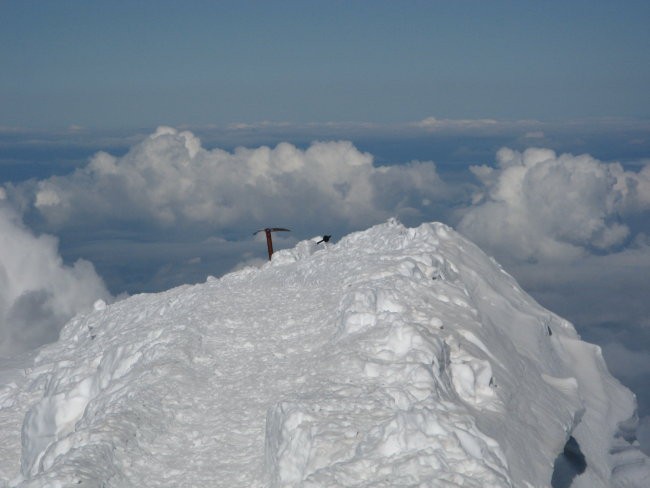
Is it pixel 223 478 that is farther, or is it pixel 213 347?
pixel 213 347

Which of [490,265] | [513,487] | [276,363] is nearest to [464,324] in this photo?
[276,363]

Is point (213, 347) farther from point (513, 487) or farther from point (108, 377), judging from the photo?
point (513, 487)

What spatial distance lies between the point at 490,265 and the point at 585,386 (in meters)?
6.54

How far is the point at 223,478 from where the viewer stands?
605 inches

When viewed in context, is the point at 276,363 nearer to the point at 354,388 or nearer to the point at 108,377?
the point at 354,388

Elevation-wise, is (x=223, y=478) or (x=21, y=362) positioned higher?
(x=223, y=478)

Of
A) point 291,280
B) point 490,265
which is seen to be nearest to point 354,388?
point 291,280

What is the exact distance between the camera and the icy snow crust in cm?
1419

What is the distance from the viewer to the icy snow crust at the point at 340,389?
46.5ft

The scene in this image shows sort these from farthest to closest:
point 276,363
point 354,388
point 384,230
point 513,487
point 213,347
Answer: point 384,230 < point 213,347 < point 276,363 < point 354,388 < point 513,487

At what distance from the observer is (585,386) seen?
88.4 ft

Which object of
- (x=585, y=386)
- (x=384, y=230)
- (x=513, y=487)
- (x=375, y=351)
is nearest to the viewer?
(x=513, y=487)

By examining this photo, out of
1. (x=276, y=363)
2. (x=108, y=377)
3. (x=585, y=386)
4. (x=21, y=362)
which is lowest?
(x=21, y=362)

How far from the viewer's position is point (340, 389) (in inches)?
654
